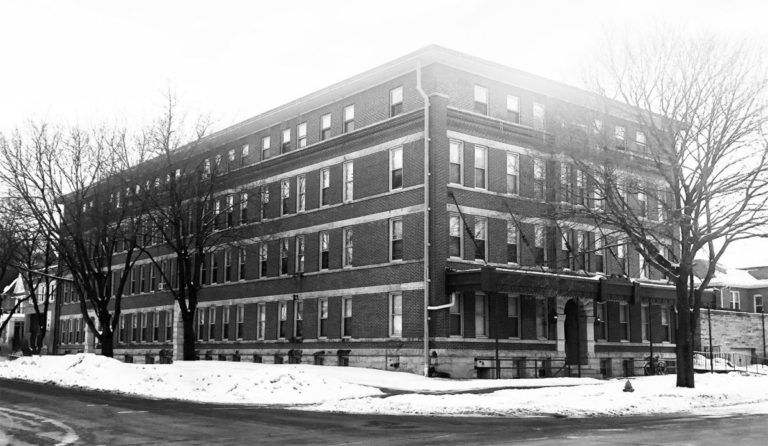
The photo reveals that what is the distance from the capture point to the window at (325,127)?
42.6 m

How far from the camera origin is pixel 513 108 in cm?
3947

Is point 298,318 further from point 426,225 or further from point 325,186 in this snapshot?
point 426,225

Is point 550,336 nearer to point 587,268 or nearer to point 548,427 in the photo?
point 587,268

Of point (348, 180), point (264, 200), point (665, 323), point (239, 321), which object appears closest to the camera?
point (348, 180)

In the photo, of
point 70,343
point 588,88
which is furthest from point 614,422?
point 70,343

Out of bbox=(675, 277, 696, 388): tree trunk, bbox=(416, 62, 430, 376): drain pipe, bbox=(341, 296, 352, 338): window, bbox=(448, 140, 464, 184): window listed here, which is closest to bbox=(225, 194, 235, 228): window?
bbox=(341, 296, 352, 338): window

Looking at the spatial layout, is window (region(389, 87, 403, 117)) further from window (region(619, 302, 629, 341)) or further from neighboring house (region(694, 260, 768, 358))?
neighboring house (region(694, 260, 768, 358))

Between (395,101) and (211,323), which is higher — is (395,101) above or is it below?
above

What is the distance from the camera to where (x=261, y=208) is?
1833 inches

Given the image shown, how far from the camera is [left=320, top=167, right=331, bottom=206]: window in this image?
41919mm

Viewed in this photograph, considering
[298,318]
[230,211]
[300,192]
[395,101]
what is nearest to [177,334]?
[230,211]

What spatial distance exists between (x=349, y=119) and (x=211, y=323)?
688 inches

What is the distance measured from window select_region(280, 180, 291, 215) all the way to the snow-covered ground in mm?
11769

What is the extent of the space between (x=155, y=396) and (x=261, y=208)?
20.5 m
